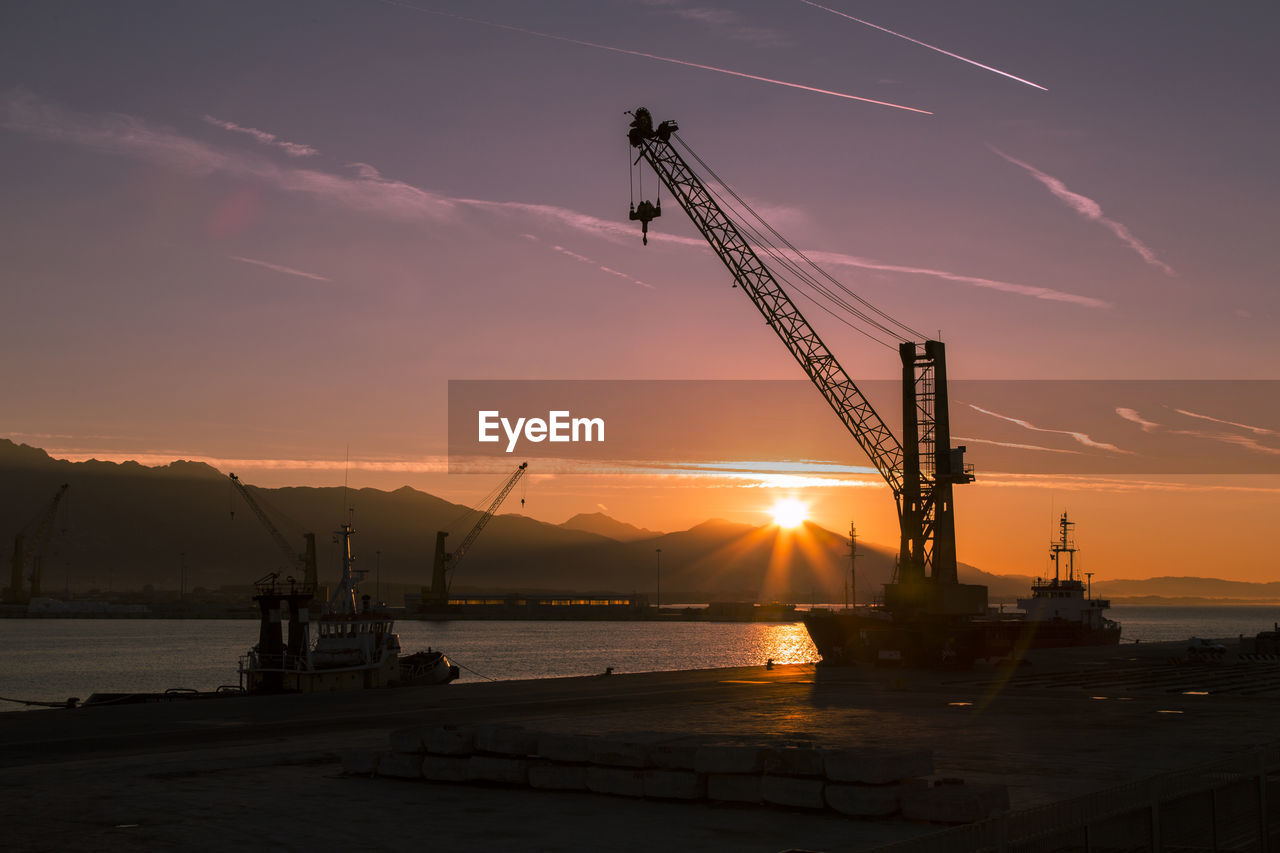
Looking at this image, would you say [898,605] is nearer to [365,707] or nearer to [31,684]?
[365,707]

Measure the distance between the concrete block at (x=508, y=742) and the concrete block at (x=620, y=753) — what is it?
148 cm

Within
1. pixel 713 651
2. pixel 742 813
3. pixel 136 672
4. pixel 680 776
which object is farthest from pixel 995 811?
pixel 713 651

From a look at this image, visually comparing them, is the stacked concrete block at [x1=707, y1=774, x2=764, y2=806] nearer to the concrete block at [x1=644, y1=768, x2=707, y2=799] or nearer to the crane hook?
the concrete block at [x1=644, y1=768, x2=707, y2=799]

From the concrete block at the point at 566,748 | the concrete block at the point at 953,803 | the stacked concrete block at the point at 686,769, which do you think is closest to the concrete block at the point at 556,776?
the stacked concrete block at the point at 686,769

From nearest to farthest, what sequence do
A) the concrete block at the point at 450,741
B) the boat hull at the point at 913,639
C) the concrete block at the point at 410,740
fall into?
the concrete block at the point at 450,741, the concrete block at the point at 410,740, the boat hull at the point at 913,639

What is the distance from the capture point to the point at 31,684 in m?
111

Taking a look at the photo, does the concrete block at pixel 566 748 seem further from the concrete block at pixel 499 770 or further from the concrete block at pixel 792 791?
the concrete block at pixel 792 791

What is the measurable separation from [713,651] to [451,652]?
148 feet

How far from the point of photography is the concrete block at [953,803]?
17.3 metres

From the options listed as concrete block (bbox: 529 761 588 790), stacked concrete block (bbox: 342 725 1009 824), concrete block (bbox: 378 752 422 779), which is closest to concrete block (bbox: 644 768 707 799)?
stacked concrete block (bbox: 342 725 1009 824)

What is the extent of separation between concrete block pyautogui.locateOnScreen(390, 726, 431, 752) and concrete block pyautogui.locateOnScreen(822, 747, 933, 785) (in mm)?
8477

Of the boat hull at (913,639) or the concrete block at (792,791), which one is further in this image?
the boat hull at (913,639)

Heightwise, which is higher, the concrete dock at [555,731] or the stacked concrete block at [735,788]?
the stacked concrete block at [735,788]

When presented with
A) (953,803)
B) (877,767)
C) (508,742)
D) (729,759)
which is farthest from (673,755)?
(953,803)
